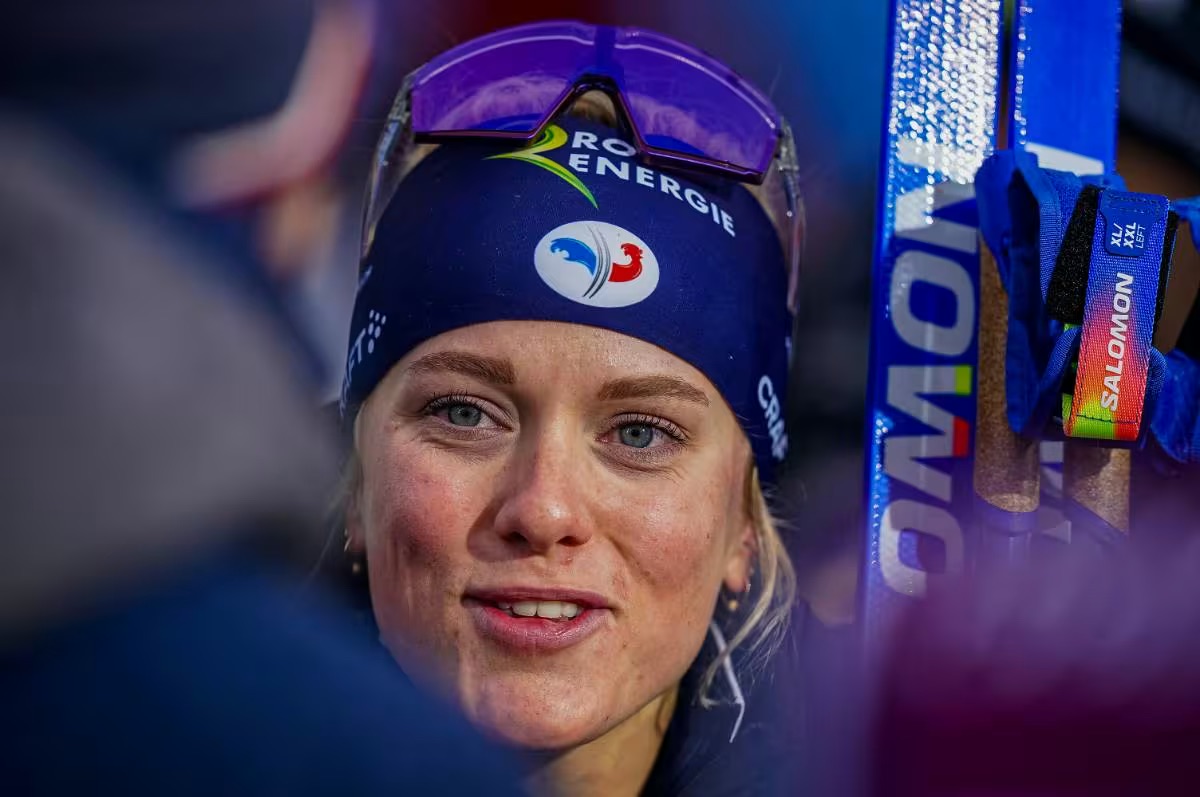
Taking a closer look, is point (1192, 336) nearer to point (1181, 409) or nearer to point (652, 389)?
point (1181, 409)

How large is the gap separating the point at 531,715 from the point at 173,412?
1.05 meters

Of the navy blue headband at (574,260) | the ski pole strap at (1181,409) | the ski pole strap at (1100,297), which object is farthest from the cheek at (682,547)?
the ski pole strap at (1181,409)

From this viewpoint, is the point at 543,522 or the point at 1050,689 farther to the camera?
the point at 1050,689

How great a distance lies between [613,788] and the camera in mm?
2174

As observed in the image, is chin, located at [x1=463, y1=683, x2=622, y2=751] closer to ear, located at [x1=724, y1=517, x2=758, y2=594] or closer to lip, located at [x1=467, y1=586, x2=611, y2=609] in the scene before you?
lip, located at [x1=467, y1=586, x2=611, y2=609]

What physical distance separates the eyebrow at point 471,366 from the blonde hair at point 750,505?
1.05ft

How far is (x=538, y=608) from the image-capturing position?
1880mm

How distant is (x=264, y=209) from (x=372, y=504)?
34.1 inches

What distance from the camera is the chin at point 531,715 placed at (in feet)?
6.07

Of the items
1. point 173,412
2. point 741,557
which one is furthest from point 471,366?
point 173,412

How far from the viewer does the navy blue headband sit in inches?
75.7

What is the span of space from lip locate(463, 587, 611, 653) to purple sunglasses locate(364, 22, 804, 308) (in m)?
0.80

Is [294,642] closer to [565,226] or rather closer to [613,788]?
[613,788]

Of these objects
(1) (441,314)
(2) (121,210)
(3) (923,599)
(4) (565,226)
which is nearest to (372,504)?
(1) (441,314)
